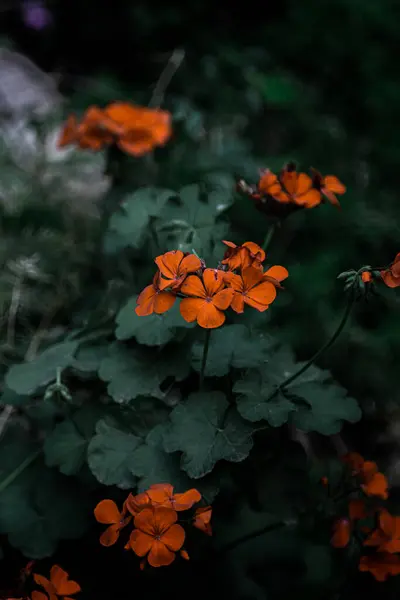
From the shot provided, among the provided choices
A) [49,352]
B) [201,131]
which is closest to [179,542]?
[49,352]

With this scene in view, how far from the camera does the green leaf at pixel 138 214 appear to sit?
129cm

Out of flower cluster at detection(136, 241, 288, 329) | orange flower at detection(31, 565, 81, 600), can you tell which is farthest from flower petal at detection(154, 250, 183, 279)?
orange flower at detection(31, 565, 81, 600)

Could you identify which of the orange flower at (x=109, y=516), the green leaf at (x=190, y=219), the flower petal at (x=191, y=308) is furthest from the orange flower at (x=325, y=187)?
the orange flower at (x=109, y=516)

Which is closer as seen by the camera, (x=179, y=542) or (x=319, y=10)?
(x=179, y=542)

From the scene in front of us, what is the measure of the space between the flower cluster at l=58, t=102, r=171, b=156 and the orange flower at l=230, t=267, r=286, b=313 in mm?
757

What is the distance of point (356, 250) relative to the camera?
1.91 m

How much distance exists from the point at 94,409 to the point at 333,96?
1.95 m

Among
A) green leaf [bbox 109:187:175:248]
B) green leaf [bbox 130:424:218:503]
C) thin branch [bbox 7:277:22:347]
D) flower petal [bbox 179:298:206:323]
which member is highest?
flower petal [bbox 179:298:206:323]

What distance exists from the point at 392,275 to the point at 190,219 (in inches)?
17.8

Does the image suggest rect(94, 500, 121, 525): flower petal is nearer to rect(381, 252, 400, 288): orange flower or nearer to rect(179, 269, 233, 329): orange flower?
rect(179, 269, 233, 329): orange flower

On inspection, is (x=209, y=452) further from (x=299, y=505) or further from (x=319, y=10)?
(x=319, y=10)

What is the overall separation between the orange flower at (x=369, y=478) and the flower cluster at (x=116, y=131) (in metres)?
0.87

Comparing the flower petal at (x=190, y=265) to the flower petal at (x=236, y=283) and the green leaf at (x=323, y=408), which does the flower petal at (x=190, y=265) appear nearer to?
the flower petal at (x=236, y=283)

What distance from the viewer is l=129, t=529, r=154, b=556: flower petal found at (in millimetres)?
893
